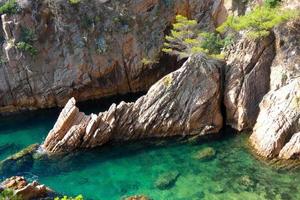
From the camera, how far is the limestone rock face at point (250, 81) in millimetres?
32562

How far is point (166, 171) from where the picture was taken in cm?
2900

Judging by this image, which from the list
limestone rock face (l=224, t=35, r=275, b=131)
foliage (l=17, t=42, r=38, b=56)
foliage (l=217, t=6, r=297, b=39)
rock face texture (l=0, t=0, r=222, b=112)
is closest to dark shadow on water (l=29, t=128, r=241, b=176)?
limestone rock face (l=224, t=35, r=275, b=131)

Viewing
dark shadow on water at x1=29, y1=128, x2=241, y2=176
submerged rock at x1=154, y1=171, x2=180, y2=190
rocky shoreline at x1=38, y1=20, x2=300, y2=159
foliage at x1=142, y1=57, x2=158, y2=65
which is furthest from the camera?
foliage at x1=142, y1=57, x2=158, y2=65

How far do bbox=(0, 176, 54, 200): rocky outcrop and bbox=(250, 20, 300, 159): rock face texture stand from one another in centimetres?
1465

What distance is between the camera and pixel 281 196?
80.9 ft

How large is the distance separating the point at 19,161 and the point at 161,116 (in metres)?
11.4

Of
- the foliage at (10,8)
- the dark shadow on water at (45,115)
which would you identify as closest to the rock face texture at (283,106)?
the dark shadow on water at (45,115)

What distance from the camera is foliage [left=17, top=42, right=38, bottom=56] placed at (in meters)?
40.8

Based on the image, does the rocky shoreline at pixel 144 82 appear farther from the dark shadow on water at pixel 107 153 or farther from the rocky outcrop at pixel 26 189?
the dark shadow on water at pixel 107 153

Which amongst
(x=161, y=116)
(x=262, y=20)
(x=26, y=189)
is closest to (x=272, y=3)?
(x=262, y=20)

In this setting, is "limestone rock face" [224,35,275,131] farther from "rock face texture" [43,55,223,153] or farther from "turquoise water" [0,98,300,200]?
"turquoise water" [0,98,300,200]

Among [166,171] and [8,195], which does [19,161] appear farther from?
[166,171]

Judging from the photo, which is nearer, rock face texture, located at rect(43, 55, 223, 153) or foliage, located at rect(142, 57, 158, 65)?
rock face texture, located at rect(43, 55, 223, 153)

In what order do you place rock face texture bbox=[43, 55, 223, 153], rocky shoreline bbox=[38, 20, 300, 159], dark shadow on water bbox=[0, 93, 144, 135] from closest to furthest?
rocky shoreline bbox=[38, 20, 300, 159]
rock face texture bbox=[43, 55, 223, 153]
dark shadow on water bbox=[0, 93, 144, 135]
